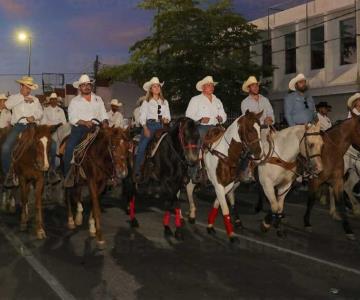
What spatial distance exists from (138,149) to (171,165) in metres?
1.10

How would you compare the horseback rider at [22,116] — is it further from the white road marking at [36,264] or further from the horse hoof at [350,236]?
the horse hoof at [350,236]

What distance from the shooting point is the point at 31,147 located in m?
9.84

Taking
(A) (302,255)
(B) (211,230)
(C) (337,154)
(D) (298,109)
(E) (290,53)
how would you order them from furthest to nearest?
1. (E) (290,53)
2. (D) (298,109)
3. (C) (337,154)
4. (B) (211,230)
5. (A) (302,255)

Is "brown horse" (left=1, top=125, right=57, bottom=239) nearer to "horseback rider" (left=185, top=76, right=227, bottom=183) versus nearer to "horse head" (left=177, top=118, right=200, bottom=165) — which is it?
"horse head" (left=177, top=118, right=200, bottom=165)

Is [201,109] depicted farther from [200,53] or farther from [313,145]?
[200,53]

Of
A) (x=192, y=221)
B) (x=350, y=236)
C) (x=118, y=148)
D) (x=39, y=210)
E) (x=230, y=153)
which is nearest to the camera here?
(x=118, y=148)

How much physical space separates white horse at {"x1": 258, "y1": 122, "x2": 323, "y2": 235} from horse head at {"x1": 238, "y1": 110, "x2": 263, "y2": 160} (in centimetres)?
77

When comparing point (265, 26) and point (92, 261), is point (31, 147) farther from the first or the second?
point (265, 26)

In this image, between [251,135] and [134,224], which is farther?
[134,224]

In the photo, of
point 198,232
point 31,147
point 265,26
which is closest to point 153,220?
point 198,232

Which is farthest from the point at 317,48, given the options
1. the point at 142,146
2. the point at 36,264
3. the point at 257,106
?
the point at 36,264

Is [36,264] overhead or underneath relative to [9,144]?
underneath

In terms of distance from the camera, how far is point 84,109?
966 centimetres

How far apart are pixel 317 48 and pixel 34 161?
2201 cm
